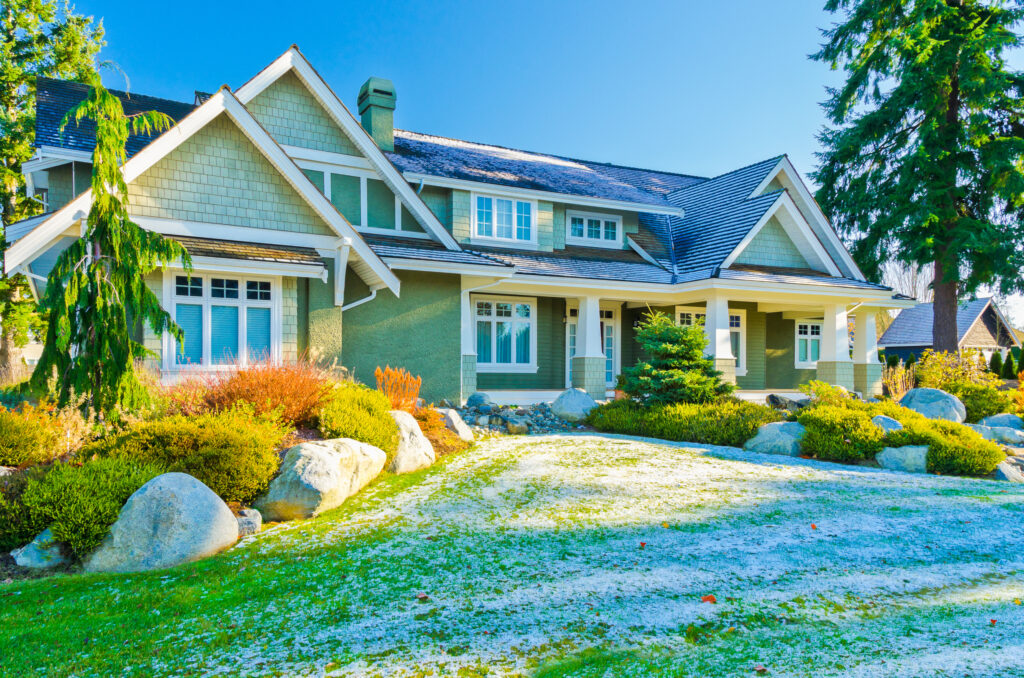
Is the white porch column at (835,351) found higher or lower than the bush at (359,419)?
higher

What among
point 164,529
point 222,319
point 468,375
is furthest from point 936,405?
point 164,529

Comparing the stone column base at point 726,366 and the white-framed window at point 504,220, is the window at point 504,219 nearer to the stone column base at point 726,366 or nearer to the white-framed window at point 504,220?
the white-framed window at point 504,220

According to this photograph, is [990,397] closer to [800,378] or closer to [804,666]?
[800,378]

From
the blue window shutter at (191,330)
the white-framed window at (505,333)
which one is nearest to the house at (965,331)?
the white-framed window at (505,333)

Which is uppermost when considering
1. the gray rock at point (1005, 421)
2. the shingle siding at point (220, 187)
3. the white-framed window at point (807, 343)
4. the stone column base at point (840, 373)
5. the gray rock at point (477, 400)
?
the shingle siding at point (220, 187)

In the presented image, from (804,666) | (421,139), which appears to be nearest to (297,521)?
(804,666)

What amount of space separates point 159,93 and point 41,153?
7062 millimetres

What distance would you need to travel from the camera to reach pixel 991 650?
3902 millimetres

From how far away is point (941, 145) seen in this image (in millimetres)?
24438

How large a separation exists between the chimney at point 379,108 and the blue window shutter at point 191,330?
24.1 ft

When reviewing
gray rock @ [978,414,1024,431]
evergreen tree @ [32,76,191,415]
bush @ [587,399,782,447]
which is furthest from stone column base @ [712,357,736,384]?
evergreen tree @ [32,76,191,415]

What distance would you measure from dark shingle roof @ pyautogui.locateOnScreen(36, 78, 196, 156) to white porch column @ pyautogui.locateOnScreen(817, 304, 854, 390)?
59.2 ft

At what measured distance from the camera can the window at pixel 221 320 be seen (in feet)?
35.5

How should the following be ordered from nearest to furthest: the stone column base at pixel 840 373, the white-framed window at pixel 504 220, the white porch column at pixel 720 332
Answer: the white porch column at pixel 720 332 < the white-framed window at pixel 504 220 < the stone column base at pixel 840 373
